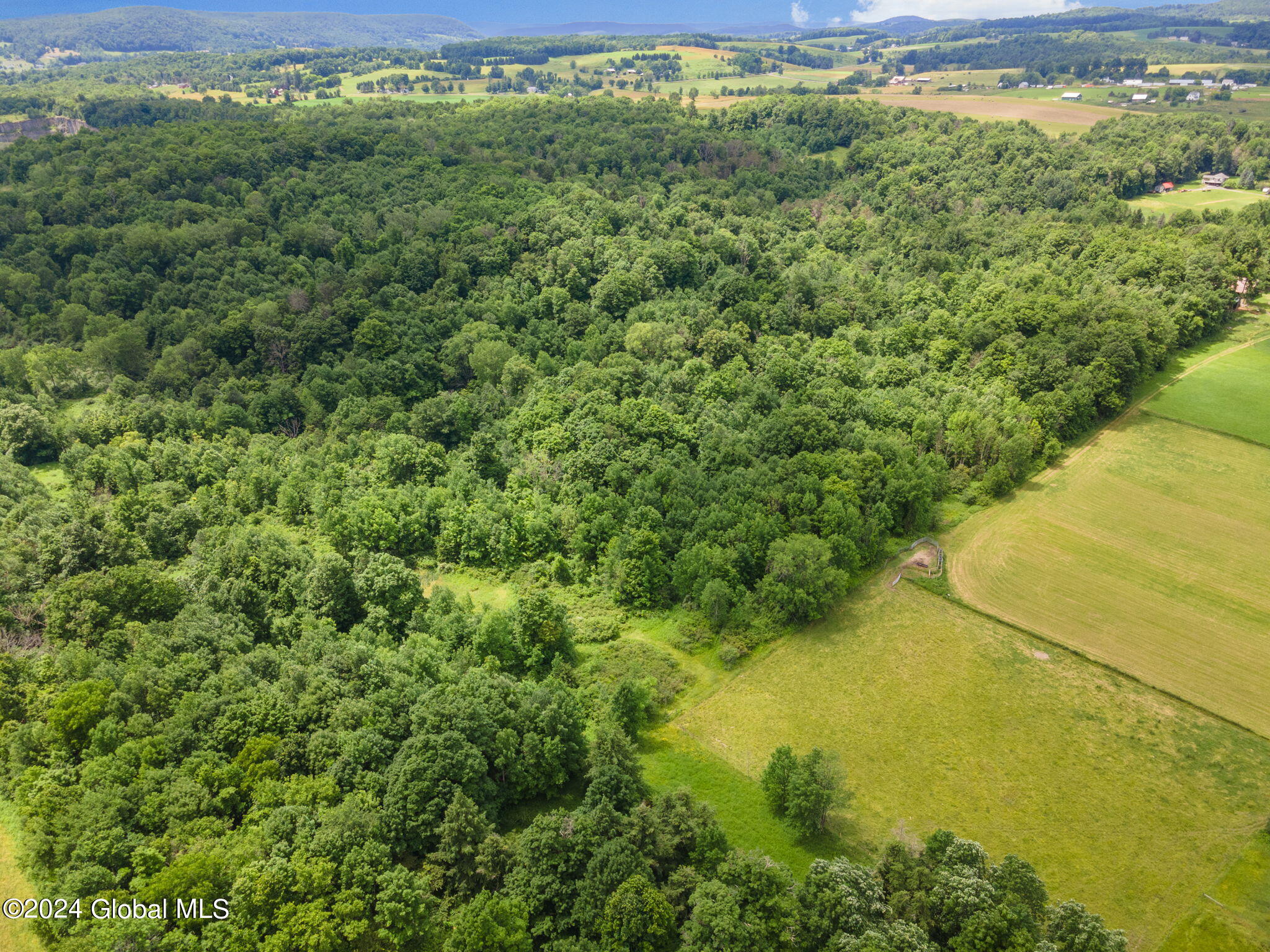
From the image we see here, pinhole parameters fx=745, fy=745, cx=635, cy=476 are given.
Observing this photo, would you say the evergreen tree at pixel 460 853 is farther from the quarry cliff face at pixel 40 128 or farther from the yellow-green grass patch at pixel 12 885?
the quarry cliff face at pixel 40 128

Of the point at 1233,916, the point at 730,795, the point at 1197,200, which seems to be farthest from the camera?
the point at 1197,200

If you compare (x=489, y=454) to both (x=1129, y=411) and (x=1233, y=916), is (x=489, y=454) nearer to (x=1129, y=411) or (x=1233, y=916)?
(x=1233, y=916)

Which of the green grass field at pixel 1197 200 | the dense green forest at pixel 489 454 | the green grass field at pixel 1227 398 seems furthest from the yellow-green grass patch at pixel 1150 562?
the green grass field at pixel 1197 200

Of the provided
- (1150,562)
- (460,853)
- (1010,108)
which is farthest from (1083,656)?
(1010,108)

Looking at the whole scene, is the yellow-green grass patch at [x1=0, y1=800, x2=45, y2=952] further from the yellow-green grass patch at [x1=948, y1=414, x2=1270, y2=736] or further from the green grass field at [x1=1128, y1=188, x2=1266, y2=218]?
the green grass field at [x1=1128, y1=188, x2=1266, y2=218]

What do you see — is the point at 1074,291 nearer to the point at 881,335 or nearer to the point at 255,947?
the point at 881,335

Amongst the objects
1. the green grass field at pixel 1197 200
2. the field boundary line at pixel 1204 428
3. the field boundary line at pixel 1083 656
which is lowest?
the field boundary line at pixel 1083 656

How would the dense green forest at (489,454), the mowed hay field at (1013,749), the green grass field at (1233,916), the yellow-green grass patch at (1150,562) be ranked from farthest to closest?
the yellow-green grass patch at (1150,562)
the mowed hay field at (1013,749)
the green grass field at (1233,916)
the dense green forest at (489,454)
